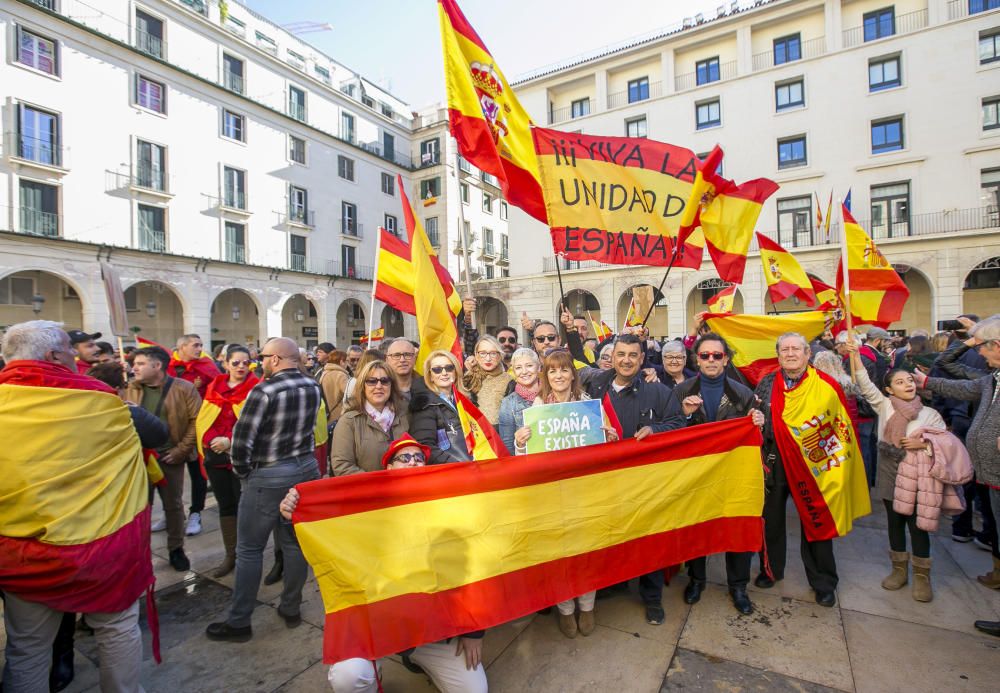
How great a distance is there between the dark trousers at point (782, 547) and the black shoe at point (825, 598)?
2cm

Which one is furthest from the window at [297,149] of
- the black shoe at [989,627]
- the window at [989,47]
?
the window at [989,47]

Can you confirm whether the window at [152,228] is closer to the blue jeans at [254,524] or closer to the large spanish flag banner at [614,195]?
the large spanish flag banner at [614,195]

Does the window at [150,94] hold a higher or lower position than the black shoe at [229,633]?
higher

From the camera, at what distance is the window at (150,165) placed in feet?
70.2

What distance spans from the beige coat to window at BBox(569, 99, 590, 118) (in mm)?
29590

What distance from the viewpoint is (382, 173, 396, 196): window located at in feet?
113

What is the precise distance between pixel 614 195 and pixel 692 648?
4.25 metres

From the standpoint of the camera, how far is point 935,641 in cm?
304

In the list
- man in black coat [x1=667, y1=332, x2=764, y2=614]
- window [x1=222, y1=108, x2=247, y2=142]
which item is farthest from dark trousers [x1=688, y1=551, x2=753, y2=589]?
window [x1=222, y1=108, x2=247, y2=142]

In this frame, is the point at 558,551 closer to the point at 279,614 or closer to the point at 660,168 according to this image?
the point at 279,614

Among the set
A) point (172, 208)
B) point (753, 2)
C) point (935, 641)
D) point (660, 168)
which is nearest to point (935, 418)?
point (935, 641)

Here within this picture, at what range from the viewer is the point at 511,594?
2779 millimetres

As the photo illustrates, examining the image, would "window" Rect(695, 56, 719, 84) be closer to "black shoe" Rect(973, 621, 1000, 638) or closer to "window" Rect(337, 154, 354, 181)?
"window" Rect(337, 154, 354, 181)

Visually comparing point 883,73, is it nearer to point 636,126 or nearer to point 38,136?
point 636,126
